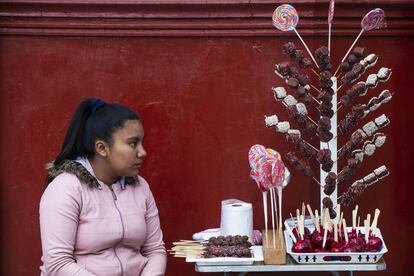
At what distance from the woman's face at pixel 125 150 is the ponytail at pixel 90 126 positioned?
0.09 ft

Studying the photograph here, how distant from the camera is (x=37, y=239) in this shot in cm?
498

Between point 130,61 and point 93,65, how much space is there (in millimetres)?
220

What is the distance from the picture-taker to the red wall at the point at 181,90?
483 cm

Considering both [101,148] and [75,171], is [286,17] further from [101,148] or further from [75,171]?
[75,171]

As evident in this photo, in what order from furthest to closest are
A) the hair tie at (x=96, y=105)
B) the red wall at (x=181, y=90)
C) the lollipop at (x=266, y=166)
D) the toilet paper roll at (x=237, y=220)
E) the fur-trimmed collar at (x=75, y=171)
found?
the red wall at (x=181, y=90) → the toilet paper roll at (x=237, y=220) → the lollipop at (x=266, y=166) → the hair tie at (x=96, y=105) → the fur-trimmed collar at (x=75, y=171)

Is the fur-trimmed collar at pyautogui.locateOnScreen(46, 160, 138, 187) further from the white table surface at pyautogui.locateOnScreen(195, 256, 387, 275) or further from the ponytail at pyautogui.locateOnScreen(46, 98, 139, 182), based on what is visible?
the white table surface at pyautogui.locateOnScreen(195, 256, 387, 275)

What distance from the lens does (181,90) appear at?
16.0ft

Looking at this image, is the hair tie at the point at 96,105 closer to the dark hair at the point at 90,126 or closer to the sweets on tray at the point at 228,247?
the dark hair at the point at 90,126

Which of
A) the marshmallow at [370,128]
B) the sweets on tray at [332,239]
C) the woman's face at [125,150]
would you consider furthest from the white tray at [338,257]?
the woman's face at [125,150]

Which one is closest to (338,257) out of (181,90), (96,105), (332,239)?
(332,239)

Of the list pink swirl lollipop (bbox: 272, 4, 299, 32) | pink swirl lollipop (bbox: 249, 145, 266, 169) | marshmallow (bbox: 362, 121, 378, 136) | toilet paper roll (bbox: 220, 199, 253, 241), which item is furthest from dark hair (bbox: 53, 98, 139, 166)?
marshmallow (bbox: 362, 121, 378, 136)

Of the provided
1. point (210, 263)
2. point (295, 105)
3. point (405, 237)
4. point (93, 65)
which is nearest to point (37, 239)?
point (93, 65)

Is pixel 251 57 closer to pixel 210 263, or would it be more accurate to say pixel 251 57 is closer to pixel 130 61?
pixel 130 61

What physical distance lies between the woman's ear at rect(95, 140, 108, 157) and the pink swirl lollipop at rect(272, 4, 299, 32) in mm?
1115
